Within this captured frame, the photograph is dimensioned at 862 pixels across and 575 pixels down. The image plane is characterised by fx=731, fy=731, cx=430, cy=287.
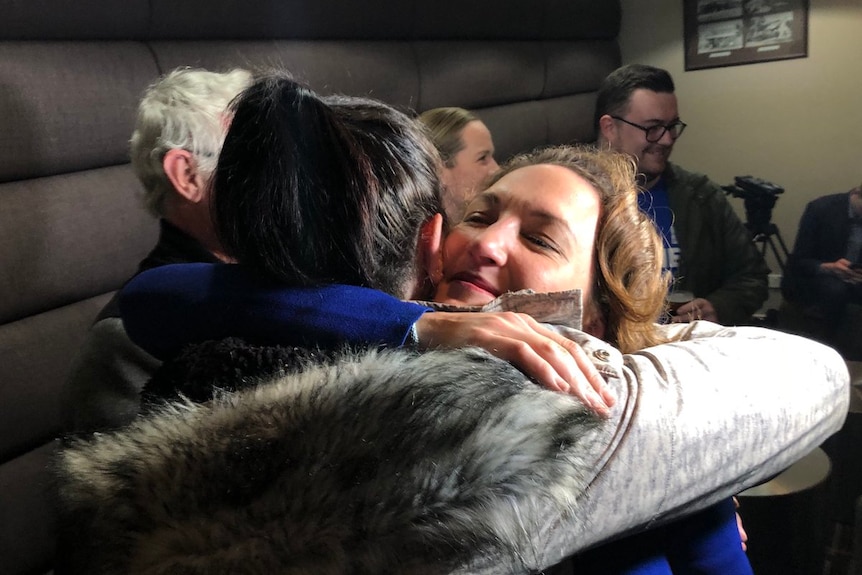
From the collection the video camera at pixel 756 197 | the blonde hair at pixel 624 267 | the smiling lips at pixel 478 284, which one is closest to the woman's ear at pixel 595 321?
the blonde hair at pixel 624 267

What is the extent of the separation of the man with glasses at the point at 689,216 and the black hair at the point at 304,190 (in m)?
1.17

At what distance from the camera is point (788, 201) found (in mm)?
1816

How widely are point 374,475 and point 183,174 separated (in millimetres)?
854

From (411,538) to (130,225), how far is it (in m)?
1.21

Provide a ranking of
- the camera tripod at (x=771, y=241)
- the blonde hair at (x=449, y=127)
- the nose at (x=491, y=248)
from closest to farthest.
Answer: the nose at (x=491, y=248), the blonde hair at (x=449, y=127), the camera tripod at (x=771, y=241)

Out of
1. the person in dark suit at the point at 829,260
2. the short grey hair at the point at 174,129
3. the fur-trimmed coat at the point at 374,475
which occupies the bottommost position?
the person in dark suit at the point at 829,260

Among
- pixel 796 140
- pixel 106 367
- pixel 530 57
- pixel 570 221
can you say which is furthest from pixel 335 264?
pixel 530 57

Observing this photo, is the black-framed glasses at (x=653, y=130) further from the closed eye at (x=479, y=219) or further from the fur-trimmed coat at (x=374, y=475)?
the fur-trimmed coat at (x=374, y=475)

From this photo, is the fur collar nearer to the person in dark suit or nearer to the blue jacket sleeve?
the blue jacket sleeve

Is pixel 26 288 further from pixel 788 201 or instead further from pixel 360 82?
pixel 788 201

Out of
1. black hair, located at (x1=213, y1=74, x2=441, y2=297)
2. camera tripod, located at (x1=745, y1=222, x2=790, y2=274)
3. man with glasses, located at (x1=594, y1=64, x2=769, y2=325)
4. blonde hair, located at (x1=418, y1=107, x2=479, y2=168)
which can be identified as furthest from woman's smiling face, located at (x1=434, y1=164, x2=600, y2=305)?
camera tripod, located at (x1=745, y1=222, x2=790, y2=274)

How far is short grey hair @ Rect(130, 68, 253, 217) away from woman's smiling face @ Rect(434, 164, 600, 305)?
52 cm

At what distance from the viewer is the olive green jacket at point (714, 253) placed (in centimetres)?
162

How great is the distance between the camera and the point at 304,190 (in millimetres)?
500
